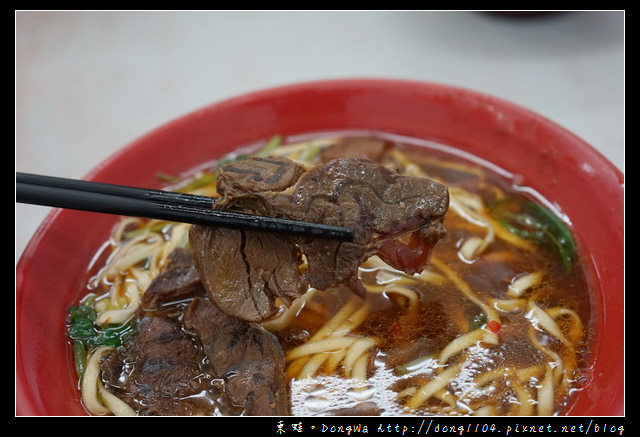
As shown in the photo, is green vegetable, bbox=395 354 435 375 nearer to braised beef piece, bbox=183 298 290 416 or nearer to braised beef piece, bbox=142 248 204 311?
braised beef piece, bbox=183 298 290 416

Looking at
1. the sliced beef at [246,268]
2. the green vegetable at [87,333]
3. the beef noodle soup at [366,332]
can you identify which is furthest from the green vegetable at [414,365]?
the green vegetable at [87,333]

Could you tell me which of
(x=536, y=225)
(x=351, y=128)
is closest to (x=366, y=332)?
(x=536, y=225)

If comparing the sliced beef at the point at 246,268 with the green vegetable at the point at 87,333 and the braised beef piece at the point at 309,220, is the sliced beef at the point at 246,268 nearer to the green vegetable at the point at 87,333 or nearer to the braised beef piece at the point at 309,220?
the braised beef piece at the point at 309,220

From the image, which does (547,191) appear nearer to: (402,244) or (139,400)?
(402,244)

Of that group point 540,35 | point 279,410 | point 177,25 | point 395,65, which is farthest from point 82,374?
point 540,35

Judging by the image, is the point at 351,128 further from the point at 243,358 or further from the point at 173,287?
the point at 243,358

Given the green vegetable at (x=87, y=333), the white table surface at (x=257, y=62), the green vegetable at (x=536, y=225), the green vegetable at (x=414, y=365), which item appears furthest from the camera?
the white table surface at (x=257, y=62)

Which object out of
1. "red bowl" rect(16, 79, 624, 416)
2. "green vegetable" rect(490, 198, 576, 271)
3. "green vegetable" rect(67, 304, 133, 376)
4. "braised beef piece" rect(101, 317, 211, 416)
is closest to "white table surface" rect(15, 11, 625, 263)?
"red bowl" rect(16, 79, 624, 416)
